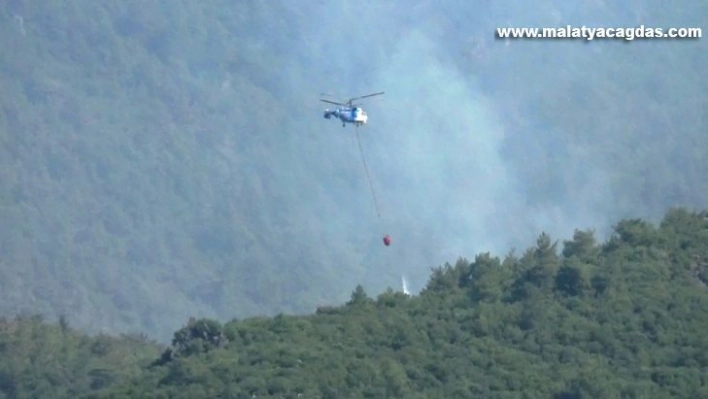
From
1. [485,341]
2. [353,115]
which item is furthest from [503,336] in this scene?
[353,115]

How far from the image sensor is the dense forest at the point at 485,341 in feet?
277

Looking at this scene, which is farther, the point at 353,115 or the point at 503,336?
the point at 503,336

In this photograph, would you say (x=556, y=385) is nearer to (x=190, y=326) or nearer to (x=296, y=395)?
(x=296, y=395)

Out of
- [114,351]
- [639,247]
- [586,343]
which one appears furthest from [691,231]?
[114,351]

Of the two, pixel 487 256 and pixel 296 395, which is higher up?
pixel 487 256

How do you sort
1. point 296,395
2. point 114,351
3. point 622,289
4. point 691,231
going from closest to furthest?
point 296,395 → point 622,289 → point 691,231 → point 114,351

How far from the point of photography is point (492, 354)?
88.6m

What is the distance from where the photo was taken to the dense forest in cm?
8438

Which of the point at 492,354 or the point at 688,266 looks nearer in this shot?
the point at 492,354

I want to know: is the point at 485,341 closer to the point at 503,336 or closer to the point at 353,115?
the point at 503,336

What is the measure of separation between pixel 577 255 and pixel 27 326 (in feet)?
76.9

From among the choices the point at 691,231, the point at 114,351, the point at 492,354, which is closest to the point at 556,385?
the point at 492,354

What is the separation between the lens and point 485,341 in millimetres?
90688

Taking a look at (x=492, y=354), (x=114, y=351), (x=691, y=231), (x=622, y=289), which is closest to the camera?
(x=492, y=354)
